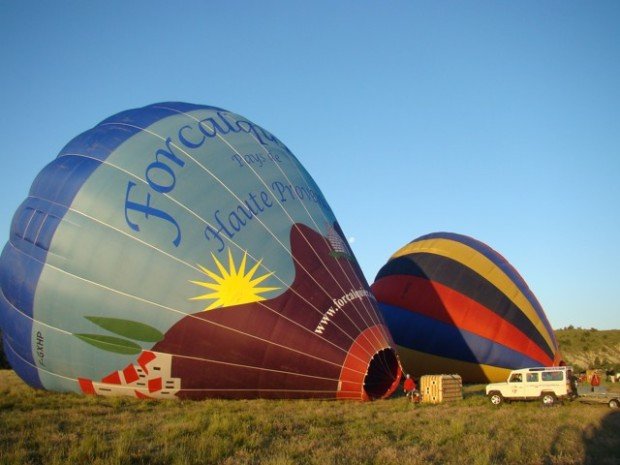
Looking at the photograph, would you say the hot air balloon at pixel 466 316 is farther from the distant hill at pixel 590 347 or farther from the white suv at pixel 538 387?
the distant hill at pixel 590 347

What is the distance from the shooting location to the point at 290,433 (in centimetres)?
688

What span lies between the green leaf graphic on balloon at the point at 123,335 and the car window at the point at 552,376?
801cm

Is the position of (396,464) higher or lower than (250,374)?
lower

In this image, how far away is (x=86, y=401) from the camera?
30.3ft

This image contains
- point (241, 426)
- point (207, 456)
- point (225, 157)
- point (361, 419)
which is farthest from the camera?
point (225, 157)

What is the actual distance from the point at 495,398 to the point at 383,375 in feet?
10.1

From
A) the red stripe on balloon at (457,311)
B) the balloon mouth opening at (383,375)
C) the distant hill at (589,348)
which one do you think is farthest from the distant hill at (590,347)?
the balloon mouth opening at (383,375)

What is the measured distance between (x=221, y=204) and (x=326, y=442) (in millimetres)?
4695

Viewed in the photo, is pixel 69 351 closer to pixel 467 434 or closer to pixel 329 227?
pixel 329 227

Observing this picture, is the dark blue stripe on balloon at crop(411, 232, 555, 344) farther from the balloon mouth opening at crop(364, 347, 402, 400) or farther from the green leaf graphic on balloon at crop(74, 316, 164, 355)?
the green leaf graphic on balloon at crop(74, 316, 164, 355)

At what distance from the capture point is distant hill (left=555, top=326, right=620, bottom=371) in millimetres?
31619

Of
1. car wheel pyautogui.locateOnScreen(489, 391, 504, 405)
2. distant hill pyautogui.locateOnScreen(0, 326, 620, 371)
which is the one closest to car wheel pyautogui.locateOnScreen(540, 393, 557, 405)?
car wheel pyautogui.locateOnScreen(489, 391, 504, 405)

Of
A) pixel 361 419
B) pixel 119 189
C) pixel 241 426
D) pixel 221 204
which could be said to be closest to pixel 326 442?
pixel 241 426

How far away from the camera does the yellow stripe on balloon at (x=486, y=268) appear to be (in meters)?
15.4
